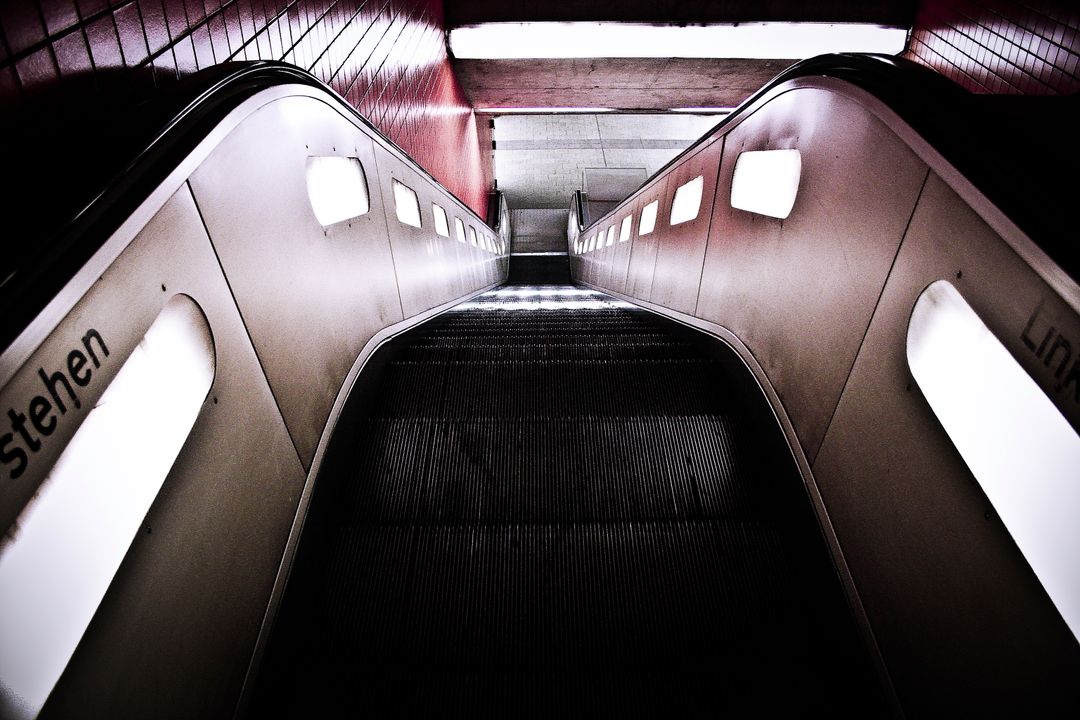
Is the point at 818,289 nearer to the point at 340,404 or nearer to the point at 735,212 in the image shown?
the point at 735,212

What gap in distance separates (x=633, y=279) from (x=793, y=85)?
11.1 feet

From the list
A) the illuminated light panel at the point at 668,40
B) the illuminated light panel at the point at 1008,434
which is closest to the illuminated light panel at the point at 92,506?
the illuminated light panel at the point at 1008,434

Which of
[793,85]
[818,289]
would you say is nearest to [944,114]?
[818,289]

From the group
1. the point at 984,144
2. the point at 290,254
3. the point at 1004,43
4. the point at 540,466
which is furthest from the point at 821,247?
the point at 1004,43

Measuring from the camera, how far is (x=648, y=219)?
4.36 metres

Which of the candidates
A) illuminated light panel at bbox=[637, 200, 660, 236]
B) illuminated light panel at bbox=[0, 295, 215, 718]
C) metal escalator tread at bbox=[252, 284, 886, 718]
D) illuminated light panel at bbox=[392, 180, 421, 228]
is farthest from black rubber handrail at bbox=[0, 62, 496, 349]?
illuminated light panel at bbox=[637, 200, 660, 236]

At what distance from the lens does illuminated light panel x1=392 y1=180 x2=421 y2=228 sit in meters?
2.96

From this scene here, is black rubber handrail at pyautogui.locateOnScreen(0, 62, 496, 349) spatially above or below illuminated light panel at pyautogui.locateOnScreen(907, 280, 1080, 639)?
above

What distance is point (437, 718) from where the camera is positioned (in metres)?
1.09

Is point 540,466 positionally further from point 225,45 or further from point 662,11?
point 662,11

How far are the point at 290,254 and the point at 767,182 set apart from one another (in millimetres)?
1836

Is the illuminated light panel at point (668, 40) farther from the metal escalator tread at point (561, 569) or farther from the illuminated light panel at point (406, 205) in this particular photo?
the metal escalator tread at point (561, 569)

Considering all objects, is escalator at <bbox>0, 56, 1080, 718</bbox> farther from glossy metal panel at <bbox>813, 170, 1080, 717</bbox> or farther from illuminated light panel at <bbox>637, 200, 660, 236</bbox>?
illuminated light panel at <bbox>637, 200, 660, 236</bbox>

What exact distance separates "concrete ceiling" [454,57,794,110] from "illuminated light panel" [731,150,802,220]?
21.6 ft
